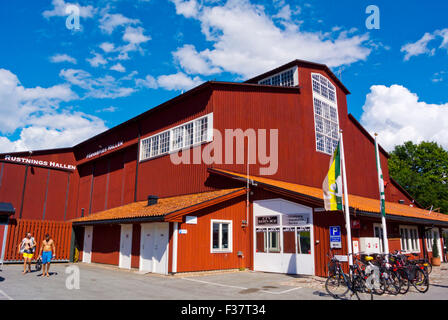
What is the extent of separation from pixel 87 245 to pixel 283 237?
14.5m

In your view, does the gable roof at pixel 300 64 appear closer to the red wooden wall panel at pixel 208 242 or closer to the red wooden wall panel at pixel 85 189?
the red wooden wall panel at pixel 208 242

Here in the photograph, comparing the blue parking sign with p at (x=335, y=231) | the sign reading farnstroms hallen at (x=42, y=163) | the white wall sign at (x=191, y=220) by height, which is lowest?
the blue parking sign with p at (x=335, y=231)

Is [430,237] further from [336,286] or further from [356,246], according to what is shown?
[336,286]

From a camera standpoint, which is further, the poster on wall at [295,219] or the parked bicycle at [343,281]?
the poster on wall at [295,219]

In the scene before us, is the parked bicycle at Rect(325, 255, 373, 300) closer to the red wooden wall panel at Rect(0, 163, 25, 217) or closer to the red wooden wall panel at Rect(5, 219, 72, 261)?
the red wooden wall panel at Rect(5, 219, 72, 261)

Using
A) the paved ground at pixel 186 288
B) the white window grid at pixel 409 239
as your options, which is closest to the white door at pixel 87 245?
the paved ground at pixel 186 288

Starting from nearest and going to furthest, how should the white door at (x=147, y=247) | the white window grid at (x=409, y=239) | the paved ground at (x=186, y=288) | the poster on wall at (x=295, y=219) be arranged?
1. the paved ground at (x=186, y=288)
2. the poster on wall at (x=295, y=219)
3. the white door at (x=147, y=247)
4. the white window grid at (x=409, y=239)

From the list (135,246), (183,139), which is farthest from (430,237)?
(135,246)

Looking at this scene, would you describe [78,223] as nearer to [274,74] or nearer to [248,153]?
[248,153]

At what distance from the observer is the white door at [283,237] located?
49.4 feet

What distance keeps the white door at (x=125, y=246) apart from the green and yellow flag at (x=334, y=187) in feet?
37.6

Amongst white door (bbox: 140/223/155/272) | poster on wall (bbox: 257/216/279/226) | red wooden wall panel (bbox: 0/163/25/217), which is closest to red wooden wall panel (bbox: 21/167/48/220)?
red wooden wall panel (bbox: 0/163/25/217)

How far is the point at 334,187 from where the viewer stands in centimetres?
1260
